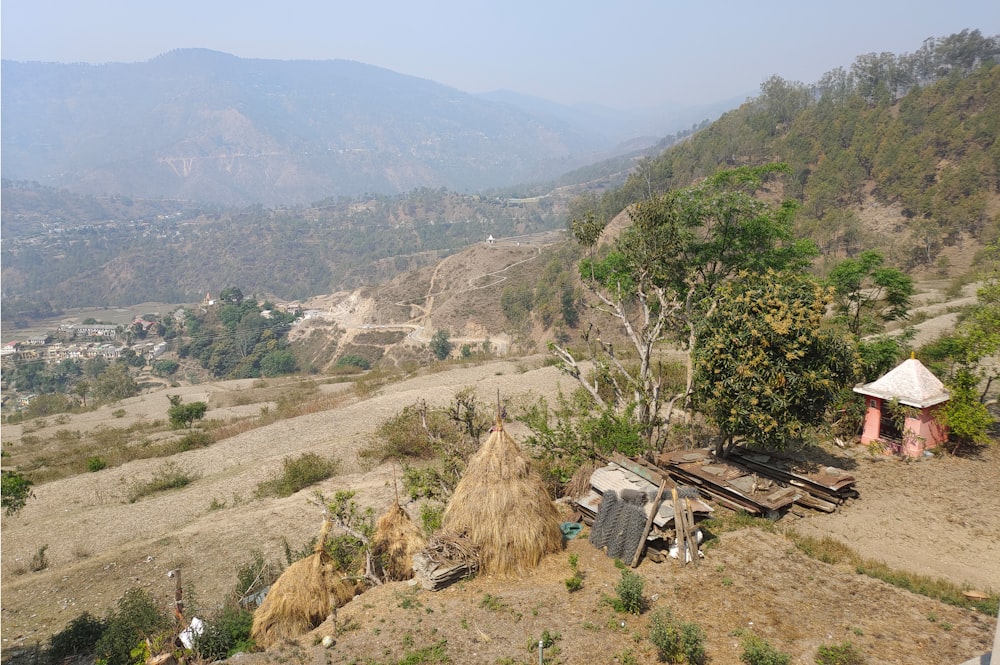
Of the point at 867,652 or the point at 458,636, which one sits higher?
the point at 867,652

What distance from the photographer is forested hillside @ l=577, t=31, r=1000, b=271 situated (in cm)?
4259

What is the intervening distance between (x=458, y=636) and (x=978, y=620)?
6729 mm

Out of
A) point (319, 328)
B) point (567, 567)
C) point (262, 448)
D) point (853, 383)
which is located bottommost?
point (319, 328)

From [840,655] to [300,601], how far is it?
7.20m

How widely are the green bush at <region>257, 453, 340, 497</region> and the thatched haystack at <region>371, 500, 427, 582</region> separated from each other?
5.97 metres

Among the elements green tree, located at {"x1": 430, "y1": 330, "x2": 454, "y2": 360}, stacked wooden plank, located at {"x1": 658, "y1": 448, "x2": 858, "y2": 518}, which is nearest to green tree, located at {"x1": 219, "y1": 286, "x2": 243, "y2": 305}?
green tree, located at {"x1": 430, "y1": 330, "x2": 454, "y2": 360}

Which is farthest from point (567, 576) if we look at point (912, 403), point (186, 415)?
point (186, 415)

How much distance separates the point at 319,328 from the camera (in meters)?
82.7

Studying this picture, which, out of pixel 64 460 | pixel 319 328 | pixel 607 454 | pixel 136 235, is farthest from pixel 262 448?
pixel 136 235

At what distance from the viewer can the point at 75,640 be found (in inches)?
368

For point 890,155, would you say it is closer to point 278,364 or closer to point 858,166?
point 858,166

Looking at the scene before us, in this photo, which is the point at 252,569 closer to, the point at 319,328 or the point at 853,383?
the point at 853,383

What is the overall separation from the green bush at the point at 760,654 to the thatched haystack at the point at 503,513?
3354 mm

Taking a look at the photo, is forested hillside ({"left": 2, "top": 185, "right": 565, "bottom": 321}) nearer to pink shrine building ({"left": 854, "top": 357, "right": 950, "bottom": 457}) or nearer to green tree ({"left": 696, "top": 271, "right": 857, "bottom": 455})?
pink shrine building ({"left": 854, "top": 357, "right": 950, "bottom": 457})
